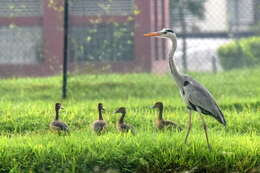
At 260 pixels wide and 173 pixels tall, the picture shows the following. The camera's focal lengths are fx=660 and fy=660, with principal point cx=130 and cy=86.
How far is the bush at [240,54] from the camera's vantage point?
90.0ft

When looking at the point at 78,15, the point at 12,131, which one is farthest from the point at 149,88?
the point at 78,15

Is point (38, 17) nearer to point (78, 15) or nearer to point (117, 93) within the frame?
point (78, 15)

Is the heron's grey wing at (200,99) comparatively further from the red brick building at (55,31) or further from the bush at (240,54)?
the bush at (240,54)

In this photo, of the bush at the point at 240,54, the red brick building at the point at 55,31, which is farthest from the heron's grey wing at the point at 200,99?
the bush at the point at 240,54

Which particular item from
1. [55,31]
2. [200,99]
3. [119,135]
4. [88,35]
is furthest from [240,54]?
[200,99]

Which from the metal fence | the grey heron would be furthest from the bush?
the grey heron

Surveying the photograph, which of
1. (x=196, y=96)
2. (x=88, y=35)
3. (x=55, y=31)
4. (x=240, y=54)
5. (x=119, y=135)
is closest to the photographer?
(x=196, y=96)

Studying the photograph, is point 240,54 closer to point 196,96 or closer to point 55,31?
point 55,31

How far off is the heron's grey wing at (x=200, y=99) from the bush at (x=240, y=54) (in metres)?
18.7

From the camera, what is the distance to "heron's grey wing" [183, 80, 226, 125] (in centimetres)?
781

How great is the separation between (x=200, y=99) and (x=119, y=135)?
1.17 m

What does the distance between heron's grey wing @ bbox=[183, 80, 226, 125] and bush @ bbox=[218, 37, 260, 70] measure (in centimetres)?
1866

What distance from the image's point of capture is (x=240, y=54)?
28.4 metres

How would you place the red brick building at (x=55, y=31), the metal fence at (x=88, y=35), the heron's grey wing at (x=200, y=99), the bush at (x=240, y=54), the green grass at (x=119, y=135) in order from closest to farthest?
1. the green grass at (x=119, y=135)
2. the heron's grey wing at (x=200, y=99)
3. the metal fence at (x=88, y=35)
4. the red brick building at (x=55, y=31)
5. the bush at (x=240, y=54)
